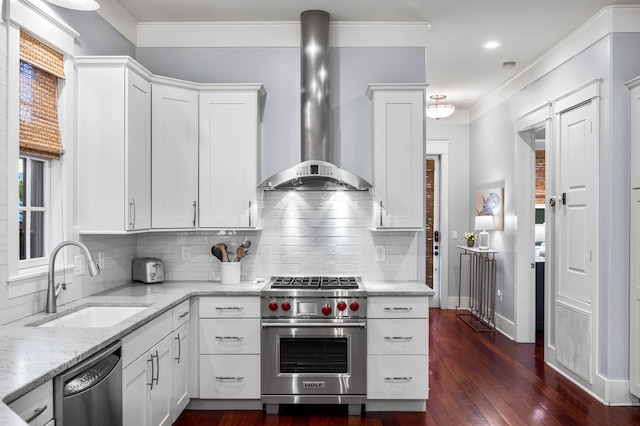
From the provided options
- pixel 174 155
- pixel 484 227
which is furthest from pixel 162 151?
pixel 484 227

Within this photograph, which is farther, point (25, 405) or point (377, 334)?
point (377, 334)

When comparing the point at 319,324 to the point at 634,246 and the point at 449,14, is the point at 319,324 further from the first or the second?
the point at 449,14

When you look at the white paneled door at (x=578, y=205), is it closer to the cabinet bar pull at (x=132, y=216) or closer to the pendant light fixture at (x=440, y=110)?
the pendant light fixture at (x=440, y=110)

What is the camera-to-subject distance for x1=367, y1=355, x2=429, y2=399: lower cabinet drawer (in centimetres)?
339

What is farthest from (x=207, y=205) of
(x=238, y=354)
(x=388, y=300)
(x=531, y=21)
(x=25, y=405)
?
(x=531, y=21)

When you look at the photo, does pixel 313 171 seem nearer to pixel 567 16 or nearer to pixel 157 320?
pixel 157 320

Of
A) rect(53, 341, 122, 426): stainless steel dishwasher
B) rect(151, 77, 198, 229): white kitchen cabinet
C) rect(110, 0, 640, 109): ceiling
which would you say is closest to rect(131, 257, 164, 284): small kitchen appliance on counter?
rect(151, 77, 198, 229): white kitchen cabinet

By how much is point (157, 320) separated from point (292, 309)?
942 millimetres

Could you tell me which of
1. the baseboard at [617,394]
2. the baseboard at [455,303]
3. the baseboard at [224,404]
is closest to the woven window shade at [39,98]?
the baseboard at [224,404]

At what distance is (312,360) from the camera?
339 cm

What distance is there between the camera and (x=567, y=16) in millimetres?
3727

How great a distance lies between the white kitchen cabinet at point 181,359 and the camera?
121 inches

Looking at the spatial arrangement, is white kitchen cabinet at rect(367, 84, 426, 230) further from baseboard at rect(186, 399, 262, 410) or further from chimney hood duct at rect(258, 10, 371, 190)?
baseboard at rect(186, 399, 262, 410)

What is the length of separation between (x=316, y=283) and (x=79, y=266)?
1577 mm
